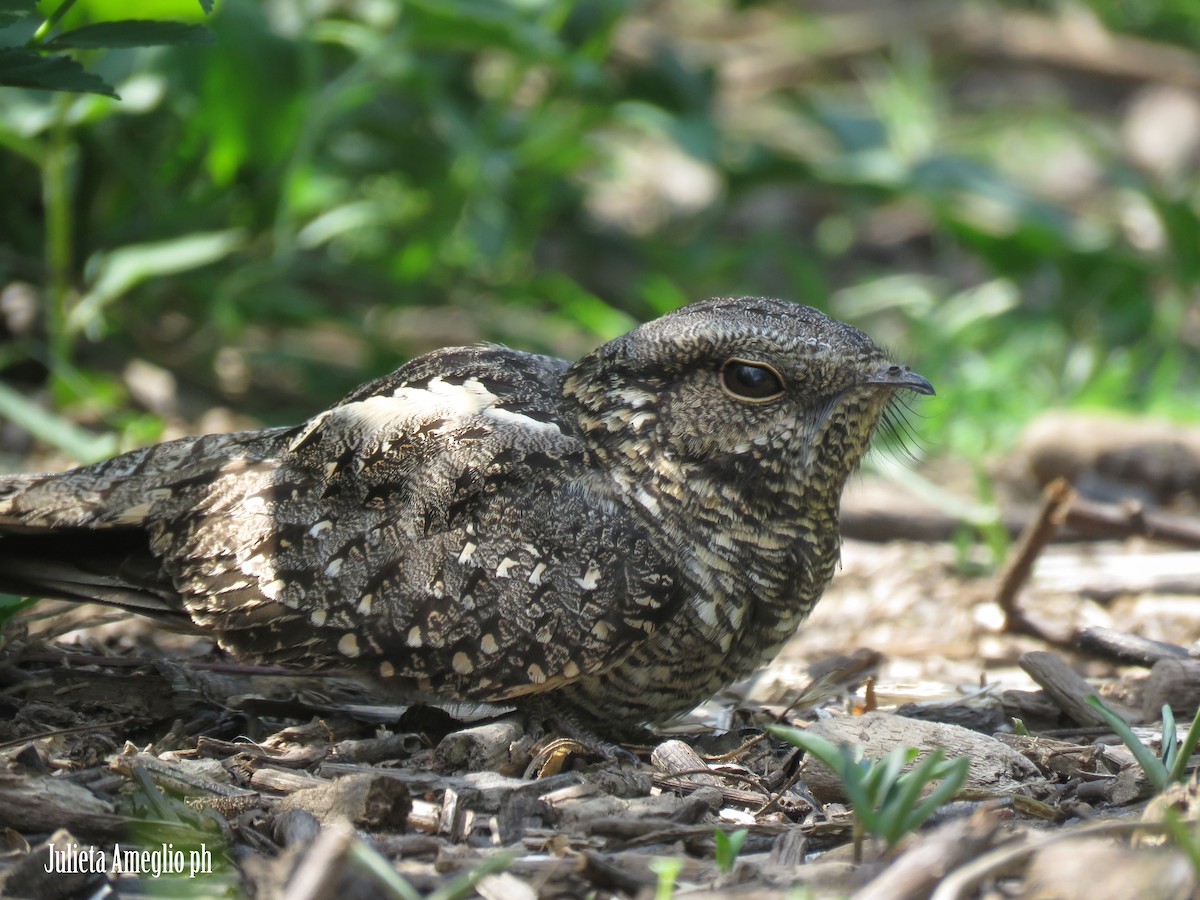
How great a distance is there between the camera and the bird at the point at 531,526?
2.61 metres

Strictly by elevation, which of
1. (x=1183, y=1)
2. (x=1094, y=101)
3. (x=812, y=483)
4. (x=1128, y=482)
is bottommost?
(x=1128, y=482)

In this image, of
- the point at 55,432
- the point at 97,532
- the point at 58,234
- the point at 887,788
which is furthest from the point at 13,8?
the point at 58,234

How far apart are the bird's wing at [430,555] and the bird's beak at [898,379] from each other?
57cm

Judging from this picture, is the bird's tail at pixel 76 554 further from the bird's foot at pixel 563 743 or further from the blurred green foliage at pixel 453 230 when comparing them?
the blurred green foliage at pixel 453 230

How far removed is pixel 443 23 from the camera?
15.4ft

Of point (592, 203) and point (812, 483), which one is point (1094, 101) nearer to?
point (592, 203)

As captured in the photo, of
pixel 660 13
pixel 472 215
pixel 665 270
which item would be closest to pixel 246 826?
pixel 472 215

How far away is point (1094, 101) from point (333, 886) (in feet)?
30.8

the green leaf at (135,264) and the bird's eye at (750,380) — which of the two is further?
the green leaf at (135,264)

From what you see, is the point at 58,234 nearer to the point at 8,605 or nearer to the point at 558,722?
the point at 8,605

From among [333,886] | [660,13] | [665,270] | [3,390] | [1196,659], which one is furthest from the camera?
[660,13]

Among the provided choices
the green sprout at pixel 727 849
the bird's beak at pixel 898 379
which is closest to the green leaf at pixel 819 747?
the green sprout at pixel 727 849

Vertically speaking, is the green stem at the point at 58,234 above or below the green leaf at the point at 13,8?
below

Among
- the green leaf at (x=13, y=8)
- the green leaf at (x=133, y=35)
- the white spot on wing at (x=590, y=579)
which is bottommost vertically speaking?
the white spot on wing at (x=590, y=579)
